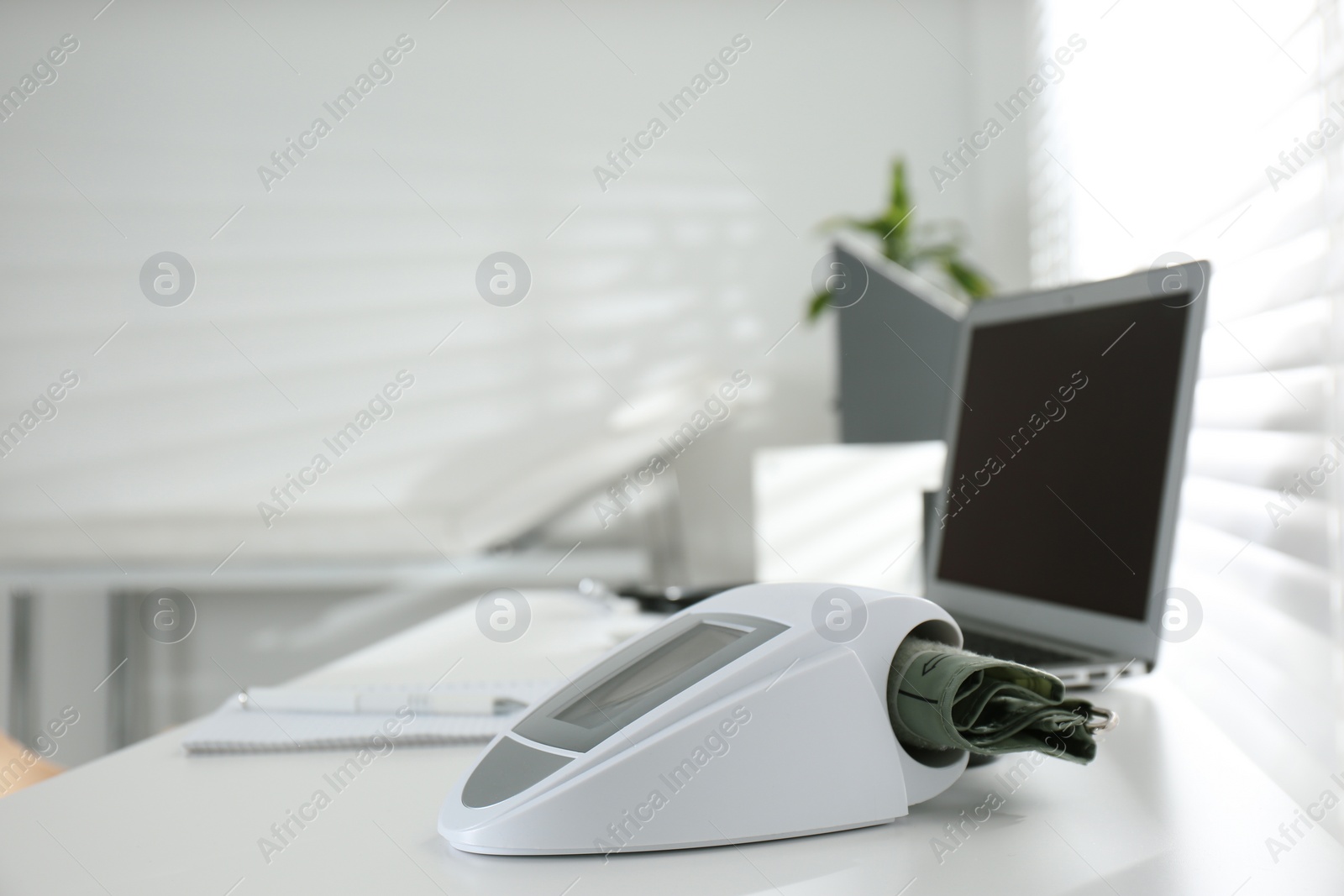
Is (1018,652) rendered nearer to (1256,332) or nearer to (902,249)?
(1256,332)

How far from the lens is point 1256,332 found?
95cm

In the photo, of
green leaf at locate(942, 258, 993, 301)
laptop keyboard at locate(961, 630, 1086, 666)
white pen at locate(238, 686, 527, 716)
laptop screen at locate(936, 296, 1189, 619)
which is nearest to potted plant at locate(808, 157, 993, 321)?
green leaf at locate(942, 258, 993, 301)

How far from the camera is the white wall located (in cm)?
274

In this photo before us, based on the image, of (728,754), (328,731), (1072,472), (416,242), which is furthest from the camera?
(416,242)

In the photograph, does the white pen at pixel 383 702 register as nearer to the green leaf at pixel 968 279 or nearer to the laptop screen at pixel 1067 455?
the laptop screen at pixel 1067 455

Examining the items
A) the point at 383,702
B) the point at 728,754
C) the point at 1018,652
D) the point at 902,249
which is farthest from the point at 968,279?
the point at 728,754

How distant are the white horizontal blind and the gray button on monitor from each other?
0.66m

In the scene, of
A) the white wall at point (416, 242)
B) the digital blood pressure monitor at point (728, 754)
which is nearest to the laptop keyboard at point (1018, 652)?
the digital blood pressure monitor at point (728, 754)

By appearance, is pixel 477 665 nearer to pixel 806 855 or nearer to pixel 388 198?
pixel 806 855

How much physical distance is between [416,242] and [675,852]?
261 centimetres

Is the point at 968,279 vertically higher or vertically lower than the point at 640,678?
higher

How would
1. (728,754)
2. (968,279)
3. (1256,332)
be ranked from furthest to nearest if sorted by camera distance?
(968,279), (1256,332), (728,754)

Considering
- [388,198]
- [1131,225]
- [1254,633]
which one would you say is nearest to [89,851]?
[1254,633]

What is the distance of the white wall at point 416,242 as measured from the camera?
274 cm
